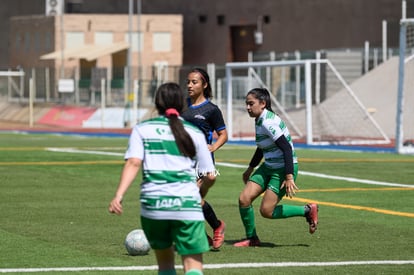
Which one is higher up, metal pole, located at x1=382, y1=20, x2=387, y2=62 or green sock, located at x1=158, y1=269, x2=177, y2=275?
metal pole, located at x1=382, y1=20, x2=387, y2=62

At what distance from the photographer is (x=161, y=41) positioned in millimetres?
79750

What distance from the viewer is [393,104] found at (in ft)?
141

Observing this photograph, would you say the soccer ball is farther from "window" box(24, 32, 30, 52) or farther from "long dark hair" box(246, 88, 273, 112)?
"window" box(24, 32, 30, 52)

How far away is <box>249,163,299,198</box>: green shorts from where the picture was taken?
1365cm

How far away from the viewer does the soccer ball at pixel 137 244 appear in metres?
12.6

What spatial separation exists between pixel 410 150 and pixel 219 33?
1758 inches

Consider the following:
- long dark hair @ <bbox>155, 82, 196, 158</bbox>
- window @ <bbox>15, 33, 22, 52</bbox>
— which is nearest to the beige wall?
window @ <bbox>15, 33, 22, 52</bbox>

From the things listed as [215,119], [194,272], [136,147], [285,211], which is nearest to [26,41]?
[285,211]

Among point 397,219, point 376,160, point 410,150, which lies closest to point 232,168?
point 376,160

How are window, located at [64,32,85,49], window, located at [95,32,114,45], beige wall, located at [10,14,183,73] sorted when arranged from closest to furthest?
beige wall, located at [10,14,183,73] → window, located at [64,32,85,49] → window, located at [95,32,114,45]

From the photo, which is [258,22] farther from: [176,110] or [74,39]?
[176,110]

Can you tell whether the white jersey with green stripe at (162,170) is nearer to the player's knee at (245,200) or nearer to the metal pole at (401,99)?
the player's knee at (245,200)

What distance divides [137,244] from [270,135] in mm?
2027

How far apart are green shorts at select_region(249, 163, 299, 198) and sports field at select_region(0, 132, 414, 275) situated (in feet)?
2.12
